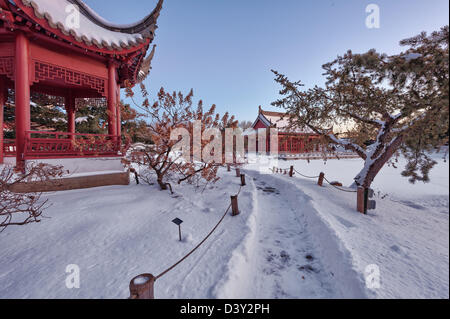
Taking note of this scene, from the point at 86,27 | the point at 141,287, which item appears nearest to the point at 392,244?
the point at 141,287

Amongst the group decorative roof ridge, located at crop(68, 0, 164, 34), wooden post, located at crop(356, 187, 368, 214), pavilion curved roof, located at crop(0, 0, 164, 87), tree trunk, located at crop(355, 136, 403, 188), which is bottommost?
wooden post, located at crop(356, 187, 368, 214)

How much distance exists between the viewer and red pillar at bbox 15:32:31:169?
511cm

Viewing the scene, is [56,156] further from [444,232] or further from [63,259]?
[444,232]

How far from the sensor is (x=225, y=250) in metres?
3.15

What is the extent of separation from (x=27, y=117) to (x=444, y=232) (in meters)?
11.1

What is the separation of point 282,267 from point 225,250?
0.97 metres

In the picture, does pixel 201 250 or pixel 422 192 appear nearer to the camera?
pixel 201 250

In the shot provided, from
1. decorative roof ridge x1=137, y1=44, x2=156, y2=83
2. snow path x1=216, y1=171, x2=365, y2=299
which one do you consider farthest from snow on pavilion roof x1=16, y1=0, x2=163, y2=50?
snow path x1=216, y1=171, x2=365, y2=299

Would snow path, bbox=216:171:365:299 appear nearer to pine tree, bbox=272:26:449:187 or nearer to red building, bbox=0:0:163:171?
pine tree, bbox=272:26:449:187

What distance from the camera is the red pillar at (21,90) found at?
511 cm

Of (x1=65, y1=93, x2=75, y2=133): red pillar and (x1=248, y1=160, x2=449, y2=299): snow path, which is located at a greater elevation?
(x1=65, y1=93, x2=75, y2=133): red pillar

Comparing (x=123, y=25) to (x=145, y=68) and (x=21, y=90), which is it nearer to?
(x=145, y=68)

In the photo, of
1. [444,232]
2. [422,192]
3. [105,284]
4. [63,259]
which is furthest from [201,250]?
[422,192]

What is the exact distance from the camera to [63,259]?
281 centimetres
